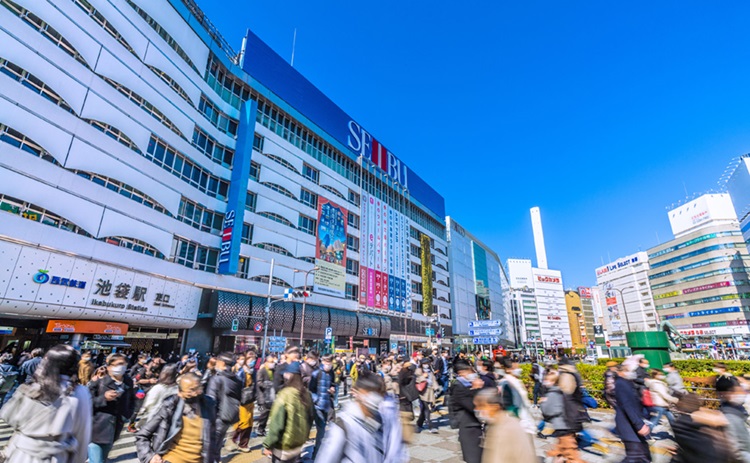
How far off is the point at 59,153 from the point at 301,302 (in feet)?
64.4

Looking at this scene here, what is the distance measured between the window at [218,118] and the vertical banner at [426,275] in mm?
32831


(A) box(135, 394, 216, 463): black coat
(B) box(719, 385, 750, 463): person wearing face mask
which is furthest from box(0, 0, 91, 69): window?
(B) box(719, 385, 750, 463): person wearing face mask

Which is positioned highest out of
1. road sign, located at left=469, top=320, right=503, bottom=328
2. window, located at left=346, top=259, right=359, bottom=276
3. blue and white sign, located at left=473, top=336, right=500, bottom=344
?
window, located at left=346, top=259, right=359, bottom=276

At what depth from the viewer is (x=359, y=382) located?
311 cm

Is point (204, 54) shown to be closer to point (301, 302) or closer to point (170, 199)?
point (170, 199)

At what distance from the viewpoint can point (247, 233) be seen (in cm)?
2867

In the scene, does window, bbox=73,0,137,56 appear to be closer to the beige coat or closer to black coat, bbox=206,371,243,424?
black coat, bbox=206,371,243,424

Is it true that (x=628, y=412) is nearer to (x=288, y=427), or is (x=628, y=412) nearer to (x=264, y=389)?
(x=288, y=427)

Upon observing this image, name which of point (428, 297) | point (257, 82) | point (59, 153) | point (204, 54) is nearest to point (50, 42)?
point (59, 153)

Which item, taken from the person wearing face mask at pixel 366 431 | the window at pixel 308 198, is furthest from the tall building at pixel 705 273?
the person wearing face mask at pixel 366 431

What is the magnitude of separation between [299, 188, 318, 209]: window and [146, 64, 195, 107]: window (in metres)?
12.1

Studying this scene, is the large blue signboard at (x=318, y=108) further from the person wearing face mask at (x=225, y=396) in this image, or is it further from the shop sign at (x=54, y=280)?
the person wearing face mask at (x=225, y=396)

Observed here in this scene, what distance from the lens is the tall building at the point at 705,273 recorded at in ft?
233

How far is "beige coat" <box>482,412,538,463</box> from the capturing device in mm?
3068
